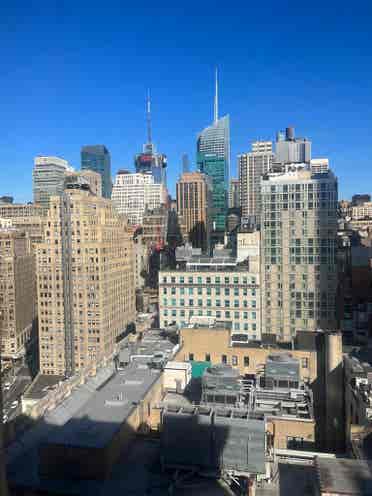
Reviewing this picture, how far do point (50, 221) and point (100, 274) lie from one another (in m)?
18.0

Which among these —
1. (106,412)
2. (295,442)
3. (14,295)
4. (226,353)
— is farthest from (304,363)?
(14,295)

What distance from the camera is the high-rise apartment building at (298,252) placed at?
102m

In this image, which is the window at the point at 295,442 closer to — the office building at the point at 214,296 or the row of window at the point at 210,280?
the office building at the point at 214,296

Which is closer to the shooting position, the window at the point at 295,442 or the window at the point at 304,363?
the window at the point at 295,442

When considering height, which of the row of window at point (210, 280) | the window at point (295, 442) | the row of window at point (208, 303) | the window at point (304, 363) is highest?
the row of window at point (210, 280)

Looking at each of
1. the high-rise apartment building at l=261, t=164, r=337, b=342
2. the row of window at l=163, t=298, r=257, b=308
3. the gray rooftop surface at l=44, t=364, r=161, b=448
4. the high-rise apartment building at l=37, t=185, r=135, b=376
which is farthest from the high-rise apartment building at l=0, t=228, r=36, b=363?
the gray rooftop surface at l=44, t=364, r=161, b=448

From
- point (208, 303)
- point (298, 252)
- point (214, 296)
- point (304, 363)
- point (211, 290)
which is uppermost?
point (298, 252)

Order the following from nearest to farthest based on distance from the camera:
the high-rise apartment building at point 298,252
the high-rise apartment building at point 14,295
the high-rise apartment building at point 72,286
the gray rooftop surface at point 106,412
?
the gray rooftop surface at point 106,412, the high-rise apartment building at point 298,252, the high-rise apartment building at point 72,286, the high-rise apartment building at point 14,295

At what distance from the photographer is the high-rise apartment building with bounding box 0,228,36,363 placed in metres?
152

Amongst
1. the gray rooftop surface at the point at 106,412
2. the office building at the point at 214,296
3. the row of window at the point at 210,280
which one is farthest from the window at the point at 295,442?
the row of window at the point at 210,280

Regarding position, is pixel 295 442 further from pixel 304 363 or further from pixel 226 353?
pixel 226 353

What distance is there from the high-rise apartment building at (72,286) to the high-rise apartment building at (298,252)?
40.2 m

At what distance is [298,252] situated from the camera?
104 m

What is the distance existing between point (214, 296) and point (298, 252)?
2212 cm
